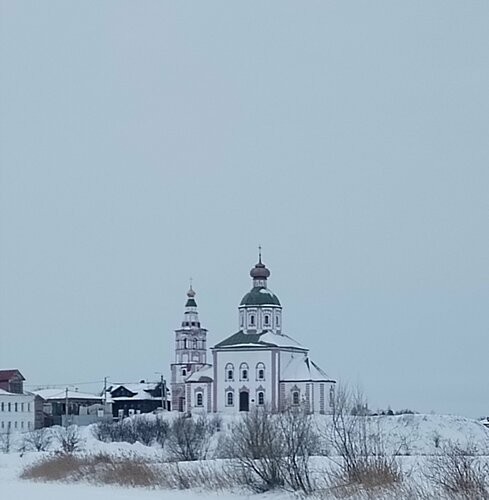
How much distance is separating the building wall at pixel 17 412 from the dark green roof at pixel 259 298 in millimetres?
20157

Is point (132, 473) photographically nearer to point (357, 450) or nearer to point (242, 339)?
point (357, 450)

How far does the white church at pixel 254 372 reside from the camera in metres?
99.8

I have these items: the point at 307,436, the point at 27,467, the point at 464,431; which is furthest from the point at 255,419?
the point at 464,431

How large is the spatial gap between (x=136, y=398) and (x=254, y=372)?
70.4 ft

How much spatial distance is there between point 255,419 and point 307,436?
2.00 m

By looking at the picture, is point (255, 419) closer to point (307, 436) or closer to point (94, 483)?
point (307, 436)

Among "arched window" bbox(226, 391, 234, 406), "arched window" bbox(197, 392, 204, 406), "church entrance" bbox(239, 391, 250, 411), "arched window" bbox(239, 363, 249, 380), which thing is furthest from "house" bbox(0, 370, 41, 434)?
"arched window" bbox(239, 363, 249, 380)

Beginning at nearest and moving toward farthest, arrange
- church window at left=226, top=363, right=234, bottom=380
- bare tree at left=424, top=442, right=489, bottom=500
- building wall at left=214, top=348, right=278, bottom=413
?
bare tree at left=424, top=442, right=489, bottom=500, building wall at left=214, top=348, right=278, bottom=413, church window at left=226, top=363, right=234, bottom=380

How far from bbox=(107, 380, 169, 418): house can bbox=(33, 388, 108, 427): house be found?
1.76 m

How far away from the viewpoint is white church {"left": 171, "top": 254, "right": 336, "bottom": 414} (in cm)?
9981

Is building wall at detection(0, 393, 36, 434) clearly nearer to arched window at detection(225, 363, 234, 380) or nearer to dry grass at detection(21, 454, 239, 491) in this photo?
arched window at detection(225, 363, 234, 380)

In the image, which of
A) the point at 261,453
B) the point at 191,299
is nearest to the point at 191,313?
the point at 191,299

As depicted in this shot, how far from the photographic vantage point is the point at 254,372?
100625 mm

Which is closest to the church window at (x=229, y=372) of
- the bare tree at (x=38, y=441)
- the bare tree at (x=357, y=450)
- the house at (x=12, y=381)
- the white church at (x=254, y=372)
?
the white church at (x=254, y=372)
